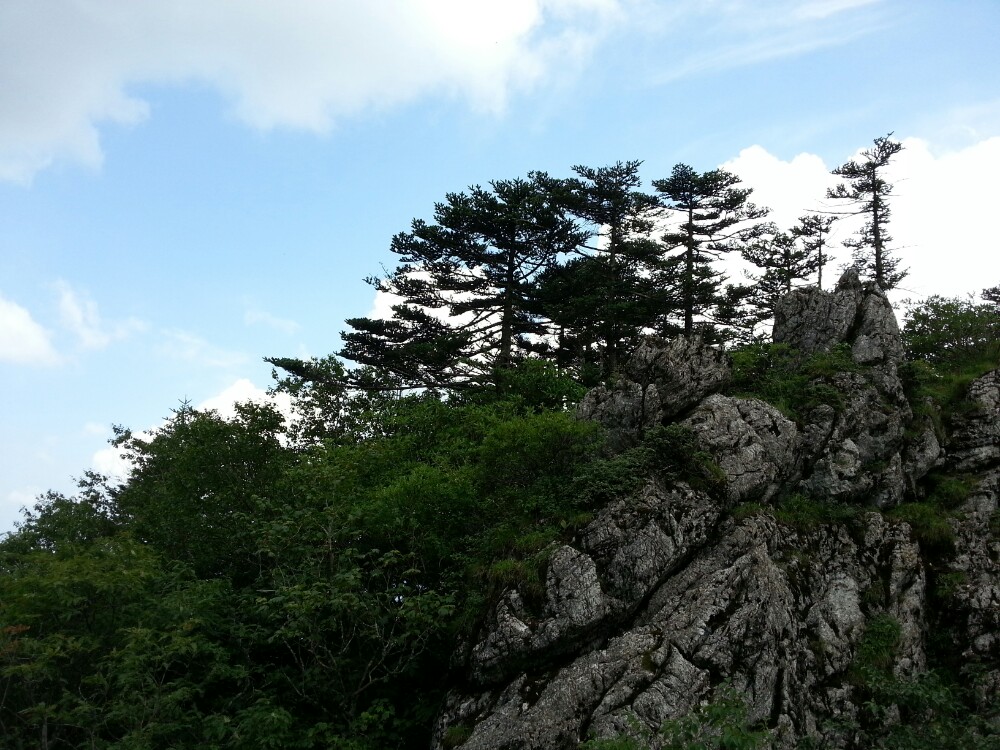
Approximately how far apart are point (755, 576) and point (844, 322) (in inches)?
412

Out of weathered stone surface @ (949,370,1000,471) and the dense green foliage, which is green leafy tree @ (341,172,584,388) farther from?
weathered stone surface @ (949,370,1000,471)

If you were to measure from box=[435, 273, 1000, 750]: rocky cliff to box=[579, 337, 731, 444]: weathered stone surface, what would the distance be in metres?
→ 0.05

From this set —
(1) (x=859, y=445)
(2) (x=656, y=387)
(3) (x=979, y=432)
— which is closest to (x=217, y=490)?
(2) (x=656, y=387)

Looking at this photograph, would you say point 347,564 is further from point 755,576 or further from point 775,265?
point 775,265

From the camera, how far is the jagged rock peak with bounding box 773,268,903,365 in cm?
1906

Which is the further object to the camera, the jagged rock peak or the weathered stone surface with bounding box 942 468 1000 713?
the jagged rock peak

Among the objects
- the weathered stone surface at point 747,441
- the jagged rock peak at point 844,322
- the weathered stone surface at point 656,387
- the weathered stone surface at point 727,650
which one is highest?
the jagged rock peak at point 844,322

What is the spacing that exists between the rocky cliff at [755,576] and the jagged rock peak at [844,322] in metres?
0.77

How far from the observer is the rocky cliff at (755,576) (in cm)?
1159

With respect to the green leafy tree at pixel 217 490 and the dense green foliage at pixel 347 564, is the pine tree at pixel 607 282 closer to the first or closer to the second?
A: the dense green foliage at pixel 347 564

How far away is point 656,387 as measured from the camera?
1750 centimetres

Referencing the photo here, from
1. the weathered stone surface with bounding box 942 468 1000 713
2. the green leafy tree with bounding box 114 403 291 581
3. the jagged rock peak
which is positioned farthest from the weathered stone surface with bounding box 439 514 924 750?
the green leafy tree with bounding box 114 403 291 581

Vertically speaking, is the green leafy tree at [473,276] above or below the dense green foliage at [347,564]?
above

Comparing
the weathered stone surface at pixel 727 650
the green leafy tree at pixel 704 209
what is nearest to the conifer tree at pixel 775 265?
the green leafy tree at pixel 704 209
